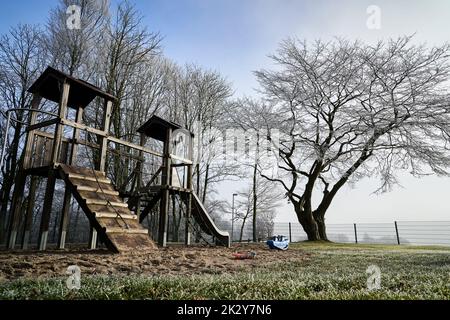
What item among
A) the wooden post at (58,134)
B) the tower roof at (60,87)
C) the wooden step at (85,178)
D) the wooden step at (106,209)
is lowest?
the wooden step at (106,209)

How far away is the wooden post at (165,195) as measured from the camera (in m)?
11.0

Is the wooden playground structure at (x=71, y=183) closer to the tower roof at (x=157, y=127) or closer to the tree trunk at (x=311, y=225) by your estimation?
the tower roof at (x=157, y=127)

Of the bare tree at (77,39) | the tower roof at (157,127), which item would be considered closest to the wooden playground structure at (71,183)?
the tower roof at (157,127)

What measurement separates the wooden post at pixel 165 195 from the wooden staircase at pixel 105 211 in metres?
2.73

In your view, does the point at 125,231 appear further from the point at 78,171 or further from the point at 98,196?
the point at 78,171

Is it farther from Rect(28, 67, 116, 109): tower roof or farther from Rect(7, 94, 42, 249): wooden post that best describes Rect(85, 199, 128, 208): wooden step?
Rect(28, 67, 116, 109): tower roof

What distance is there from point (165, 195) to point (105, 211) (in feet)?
12.5

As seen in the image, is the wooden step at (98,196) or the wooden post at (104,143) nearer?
the wooden step at (98,196)

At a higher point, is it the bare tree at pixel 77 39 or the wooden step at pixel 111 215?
the bare tree at pixel 77 39

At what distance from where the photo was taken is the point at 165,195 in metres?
11.3

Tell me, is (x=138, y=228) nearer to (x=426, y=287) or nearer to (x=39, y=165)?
(x=39, y=165)

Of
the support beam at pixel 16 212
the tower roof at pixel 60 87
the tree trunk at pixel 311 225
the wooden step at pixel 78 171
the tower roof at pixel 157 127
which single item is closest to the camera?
the wooden step at pixel 78 171

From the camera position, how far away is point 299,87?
20.2m

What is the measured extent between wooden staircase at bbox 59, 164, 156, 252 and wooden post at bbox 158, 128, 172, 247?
273 centimetres
